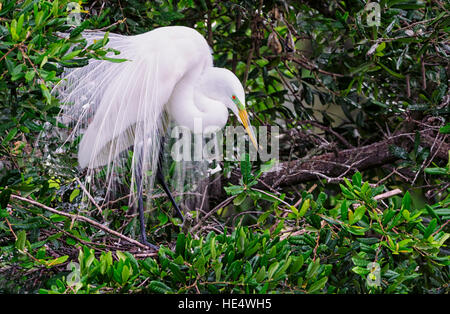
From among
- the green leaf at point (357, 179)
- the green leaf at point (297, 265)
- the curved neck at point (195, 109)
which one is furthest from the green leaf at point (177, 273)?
the curved neck at point (195, 109)

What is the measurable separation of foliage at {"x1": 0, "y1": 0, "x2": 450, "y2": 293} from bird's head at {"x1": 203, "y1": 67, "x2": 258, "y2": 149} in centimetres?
21

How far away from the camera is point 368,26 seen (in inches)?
75.1

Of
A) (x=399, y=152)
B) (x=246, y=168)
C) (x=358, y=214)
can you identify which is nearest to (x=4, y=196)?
(x=246, y=168)

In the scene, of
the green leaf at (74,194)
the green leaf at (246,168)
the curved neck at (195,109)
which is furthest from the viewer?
the curved neck at (195,109)

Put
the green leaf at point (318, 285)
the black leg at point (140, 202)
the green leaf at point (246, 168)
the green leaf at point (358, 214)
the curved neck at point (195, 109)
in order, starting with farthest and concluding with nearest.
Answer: the curved neck at point (195, 109)
the black leg at point (140, 202)
the green leaf at point (246, 168)
the green leaf at point (358, 214)
the green leaf at point (318, 285)

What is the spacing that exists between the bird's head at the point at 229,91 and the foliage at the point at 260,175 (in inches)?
8.3

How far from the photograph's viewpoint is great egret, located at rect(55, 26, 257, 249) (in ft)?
6.72

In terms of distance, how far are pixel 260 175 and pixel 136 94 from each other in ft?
2.14

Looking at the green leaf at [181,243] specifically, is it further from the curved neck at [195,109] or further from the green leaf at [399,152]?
the green leaf at [399,152]

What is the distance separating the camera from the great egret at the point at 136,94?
80.6 inches

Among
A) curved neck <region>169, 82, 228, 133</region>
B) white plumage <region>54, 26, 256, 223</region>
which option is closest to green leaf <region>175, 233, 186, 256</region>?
white plumage <region>54, 26, 256, 223</region>

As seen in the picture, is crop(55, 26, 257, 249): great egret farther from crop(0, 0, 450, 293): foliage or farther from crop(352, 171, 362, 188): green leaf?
crop(352, 171, 362, 188): green leaf

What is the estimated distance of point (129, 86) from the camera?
210 centimetres

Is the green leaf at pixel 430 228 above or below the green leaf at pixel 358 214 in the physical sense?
below
